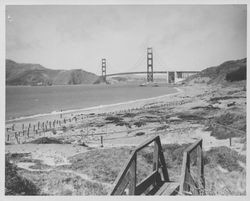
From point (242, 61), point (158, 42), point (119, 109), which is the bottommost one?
point (119, 109)

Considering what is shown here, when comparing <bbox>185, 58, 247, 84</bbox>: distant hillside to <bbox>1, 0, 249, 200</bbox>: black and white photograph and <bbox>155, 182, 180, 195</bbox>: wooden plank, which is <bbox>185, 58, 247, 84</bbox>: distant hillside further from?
<bbox>155, 182, 180, 195</bbox>: wooden plank

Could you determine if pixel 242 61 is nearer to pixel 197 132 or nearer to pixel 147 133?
pixel 197 132

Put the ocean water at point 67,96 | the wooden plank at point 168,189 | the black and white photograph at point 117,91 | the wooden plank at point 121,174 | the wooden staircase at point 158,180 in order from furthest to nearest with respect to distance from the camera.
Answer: the ocean water at point 67,96 → the black and white photograph at point 117,91 → the wooden plank at point 168,189 → the wooden staircase at point 158,180 → the wooden plank at point 121,174

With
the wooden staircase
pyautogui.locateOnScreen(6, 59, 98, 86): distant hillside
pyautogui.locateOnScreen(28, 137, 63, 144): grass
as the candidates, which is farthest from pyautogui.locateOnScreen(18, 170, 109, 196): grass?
pyautogui.locateOnScreen(6, 59, 98, 86): distant hillside

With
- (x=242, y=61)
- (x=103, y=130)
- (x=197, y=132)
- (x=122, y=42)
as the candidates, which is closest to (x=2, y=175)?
(x=103, y=130)

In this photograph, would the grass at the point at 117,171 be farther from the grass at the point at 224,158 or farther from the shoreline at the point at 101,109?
the shoreline at the point at 101,109

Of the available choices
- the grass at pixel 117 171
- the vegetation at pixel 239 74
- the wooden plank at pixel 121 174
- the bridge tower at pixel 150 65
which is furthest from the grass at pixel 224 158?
the wooden plank at pixel 121 174

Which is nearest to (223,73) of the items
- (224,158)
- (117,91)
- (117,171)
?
(224,158)

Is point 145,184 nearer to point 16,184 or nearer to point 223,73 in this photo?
point 16,184
